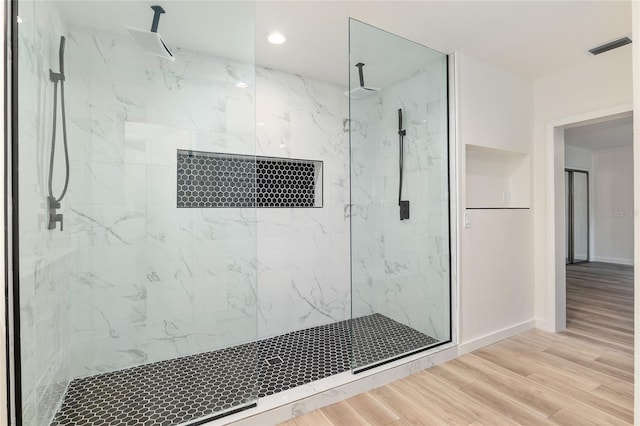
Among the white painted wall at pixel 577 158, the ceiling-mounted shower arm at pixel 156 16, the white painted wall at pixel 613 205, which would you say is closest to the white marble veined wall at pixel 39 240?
the ceiling-mounted shower arm at pixel 156 16

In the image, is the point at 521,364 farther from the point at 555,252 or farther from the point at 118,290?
→ the point at 118,290

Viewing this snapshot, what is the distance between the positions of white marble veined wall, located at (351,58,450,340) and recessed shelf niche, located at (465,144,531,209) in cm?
41

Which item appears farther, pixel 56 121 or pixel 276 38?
pixel 276 38

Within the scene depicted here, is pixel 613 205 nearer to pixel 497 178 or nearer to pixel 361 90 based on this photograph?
pixel 497 178

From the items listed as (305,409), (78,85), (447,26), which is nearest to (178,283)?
(305,409)

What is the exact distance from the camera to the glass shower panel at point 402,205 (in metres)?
2.52

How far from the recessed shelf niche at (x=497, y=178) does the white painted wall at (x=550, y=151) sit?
0.37ft

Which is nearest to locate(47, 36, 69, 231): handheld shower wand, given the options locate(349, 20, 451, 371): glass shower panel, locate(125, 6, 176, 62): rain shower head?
locate(125, 6, 176, 62): rain shower head

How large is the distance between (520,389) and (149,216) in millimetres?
2656

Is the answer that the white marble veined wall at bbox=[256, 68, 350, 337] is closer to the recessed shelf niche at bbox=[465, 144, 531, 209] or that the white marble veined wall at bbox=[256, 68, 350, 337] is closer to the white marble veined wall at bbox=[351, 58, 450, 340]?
the white marble veined wall at bbox=[351, 58, 450, 340]

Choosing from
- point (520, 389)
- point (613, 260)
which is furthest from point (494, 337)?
point (613, 260)

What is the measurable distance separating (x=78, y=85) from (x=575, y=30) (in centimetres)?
327

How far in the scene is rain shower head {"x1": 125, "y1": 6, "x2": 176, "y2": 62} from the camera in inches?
78.4

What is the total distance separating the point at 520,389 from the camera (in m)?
2.05
